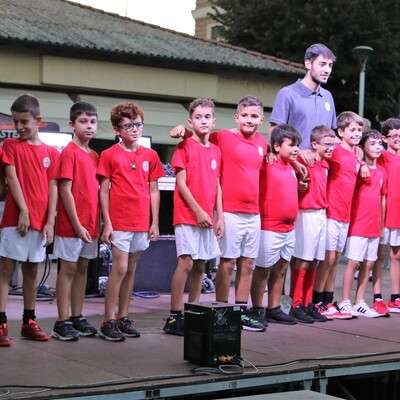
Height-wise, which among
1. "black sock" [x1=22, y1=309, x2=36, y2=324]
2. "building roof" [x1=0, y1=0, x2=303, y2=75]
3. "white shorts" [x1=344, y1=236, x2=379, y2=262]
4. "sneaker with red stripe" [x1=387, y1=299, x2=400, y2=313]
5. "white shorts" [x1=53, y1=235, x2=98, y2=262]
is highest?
"building roof" [x1=0, y1=0, x2=303, y2=75]

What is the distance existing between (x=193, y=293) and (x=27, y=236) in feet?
4.55

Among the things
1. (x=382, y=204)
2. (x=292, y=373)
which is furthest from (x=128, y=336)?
(x=382, y=204)

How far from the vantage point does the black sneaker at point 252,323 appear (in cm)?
664

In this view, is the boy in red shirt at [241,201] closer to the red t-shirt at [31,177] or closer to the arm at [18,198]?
the red t-shirt at [31,177]

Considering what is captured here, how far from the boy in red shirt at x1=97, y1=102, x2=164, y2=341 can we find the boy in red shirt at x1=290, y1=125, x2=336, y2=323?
1.51 meters

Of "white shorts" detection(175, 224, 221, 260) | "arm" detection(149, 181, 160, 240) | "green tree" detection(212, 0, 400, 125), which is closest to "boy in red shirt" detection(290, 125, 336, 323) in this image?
"white shorts" detection(175, 224, 221, 260)

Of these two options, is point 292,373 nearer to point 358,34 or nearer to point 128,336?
point 128,336

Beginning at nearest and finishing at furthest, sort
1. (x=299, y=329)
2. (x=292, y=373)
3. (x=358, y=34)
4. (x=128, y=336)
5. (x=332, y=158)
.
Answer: (x=292, y=373) < (x=128, y=336) < (x=299, y=329) < (x=332, y=158) < (x=358, y=34)

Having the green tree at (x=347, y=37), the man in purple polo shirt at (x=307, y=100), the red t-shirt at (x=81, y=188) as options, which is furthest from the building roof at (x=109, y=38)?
the red t-shirt at (x=81, y=188)

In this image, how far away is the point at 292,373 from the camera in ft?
17.1

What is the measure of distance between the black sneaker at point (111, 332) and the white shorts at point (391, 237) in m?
3.02

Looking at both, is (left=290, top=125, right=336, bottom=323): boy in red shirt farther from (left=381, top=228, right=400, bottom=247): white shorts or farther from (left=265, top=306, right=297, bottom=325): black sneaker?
(left=381, top=228, right=400, bottom=247): white shorts

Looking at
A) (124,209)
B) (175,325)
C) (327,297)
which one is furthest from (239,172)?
(327,297)

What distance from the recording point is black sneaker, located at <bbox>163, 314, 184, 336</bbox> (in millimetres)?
6387
